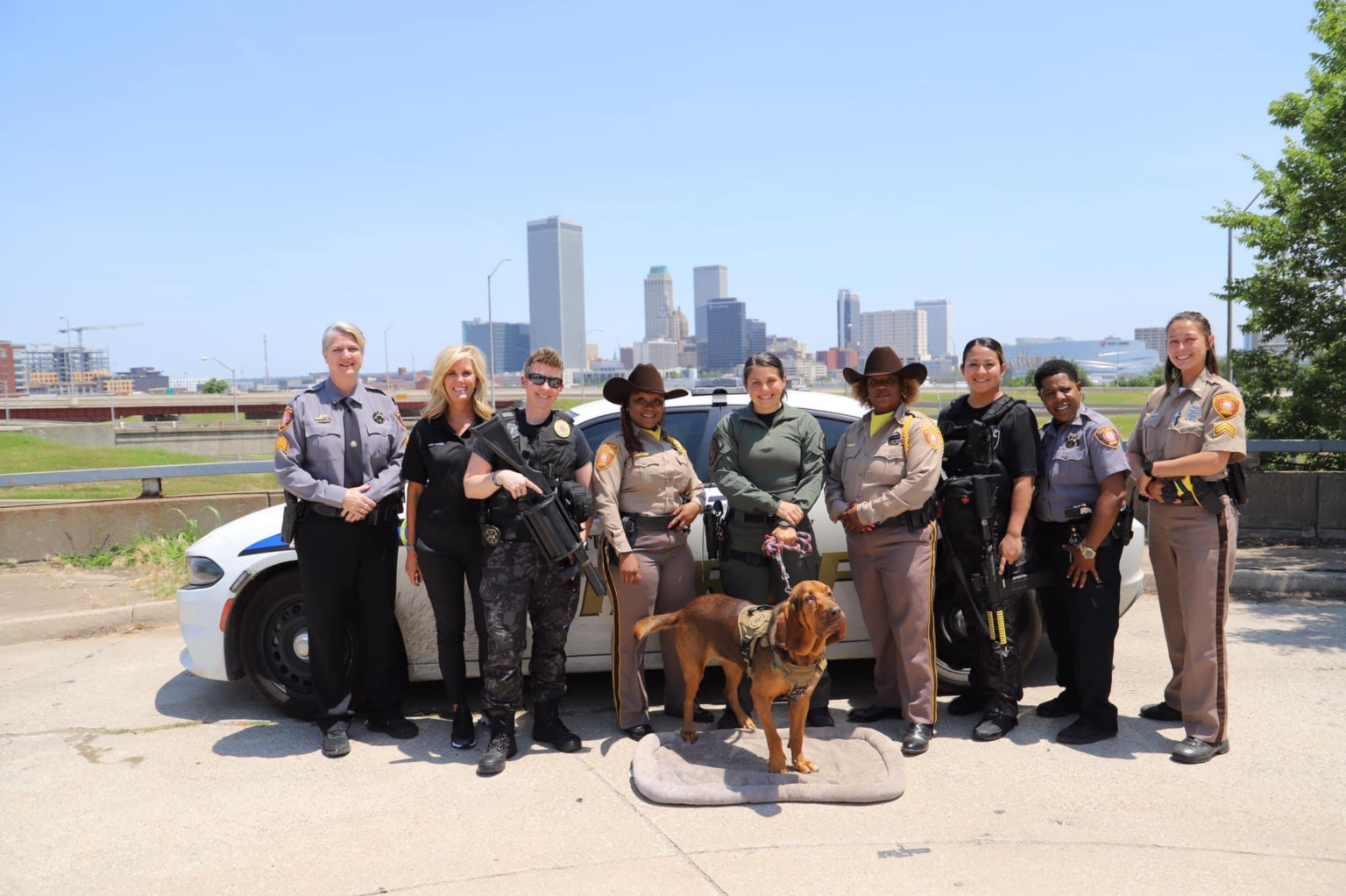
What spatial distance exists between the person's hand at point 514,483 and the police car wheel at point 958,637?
230cm

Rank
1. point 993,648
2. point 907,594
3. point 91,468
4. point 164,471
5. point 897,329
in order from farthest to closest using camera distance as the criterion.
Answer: point 897,329
point 91,468
point 164,471
point 993,648
point 907,594

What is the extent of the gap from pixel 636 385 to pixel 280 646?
7.56 feet

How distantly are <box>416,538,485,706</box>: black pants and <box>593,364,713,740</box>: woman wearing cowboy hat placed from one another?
0.63m

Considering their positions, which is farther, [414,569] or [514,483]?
[414,569]

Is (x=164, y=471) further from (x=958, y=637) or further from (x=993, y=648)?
(x=993, y=648)

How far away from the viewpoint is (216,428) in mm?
38625

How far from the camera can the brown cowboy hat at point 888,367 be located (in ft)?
14.6

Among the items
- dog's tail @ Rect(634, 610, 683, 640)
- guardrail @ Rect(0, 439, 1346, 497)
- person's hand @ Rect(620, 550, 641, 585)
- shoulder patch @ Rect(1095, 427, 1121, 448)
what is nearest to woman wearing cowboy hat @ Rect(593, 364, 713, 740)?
person's hand @ Rect(620, 550, 641, 585)

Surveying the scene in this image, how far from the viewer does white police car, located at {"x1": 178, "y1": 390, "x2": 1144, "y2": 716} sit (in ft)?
15.8

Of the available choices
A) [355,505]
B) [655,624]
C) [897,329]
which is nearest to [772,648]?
[655,624]

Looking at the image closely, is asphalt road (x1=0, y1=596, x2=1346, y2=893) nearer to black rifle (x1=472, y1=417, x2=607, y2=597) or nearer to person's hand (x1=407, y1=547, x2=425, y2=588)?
person's hand (x1=407, y1=547, x2=425, y2=588)

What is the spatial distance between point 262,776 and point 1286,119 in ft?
36.2

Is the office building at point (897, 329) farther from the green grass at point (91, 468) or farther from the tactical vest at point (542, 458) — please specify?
the tactical vest at point (542, 458)

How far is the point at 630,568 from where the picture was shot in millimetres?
4418
